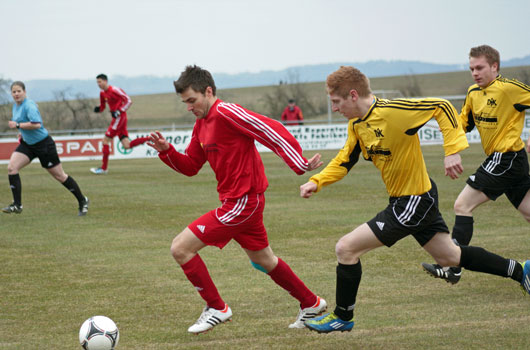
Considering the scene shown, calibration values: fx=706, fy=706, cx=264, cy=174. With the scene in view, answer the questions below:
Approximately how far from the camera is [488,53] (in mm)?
7066

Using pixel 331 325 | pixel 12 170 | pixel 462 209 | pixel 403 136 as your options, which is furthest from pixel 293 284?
pixel 12 170

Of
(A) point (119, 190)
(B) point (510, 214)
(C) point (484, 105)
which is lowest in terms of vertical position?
(A) point (119, 190)

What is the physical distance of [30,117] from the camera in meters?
11.8

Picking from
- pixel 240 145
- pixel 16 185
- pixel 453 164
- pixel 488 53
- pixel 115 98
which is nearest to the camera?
pixel 453 164

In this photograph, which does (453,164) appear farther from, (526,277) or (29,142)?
(29,142)

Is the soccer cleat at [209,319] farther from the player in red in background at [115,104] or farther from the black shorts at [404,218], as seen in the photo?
the player in red in background at [115,104]

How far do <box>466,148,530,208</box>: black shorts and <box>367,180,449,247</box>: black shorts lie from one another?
2.15 m

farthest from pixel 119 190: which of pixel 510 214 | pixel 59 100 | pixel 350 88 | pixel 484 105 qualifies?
pixel 59 100

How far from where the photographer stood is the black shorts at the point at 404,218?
16.9 feet

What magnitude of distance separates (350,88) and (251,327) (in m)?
2.06

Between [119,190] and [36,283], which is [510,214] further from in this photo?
[119,190]

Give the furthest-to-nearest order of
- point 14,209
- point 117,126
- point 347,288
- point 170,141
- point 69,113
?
point 69,113, point 170,141, point 117,126, point 14,209, point 347,288

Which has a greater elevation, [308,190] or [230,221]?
[308,190]

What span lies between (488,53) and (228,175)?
3214mm
